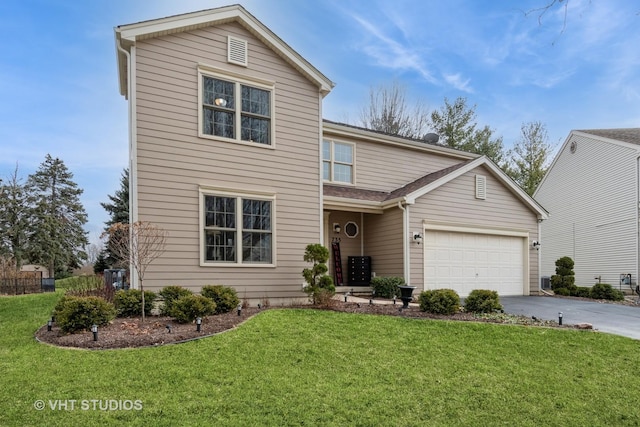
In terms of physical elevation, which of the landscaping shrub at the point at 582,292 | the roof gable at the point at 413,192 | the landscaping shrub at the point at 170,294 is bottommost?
the landscaping shrub at the point at 582,292

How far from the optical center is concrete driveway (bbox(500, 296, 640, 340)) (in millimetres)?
7969

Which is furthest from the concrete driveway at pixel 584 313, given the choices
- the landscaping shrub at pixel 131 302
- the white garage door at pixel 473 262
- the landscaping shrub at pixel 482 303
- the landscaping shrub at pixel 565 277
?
the landscaping shrub at pixel 131 302

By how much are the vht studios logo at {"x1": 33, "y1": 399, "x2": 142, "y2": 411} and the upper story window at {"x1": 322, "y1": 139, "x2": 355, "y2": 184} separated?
973cm

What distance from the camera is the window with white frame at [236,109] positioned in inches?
365

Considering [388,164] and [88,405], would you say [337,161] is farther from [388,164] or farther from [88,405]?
[88,405]

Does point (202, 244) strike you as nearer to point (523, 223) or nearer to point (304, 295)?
point (304, 295)

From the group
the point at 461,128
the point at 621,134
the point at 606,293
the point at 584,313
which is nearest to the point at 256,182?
the point at 584,313

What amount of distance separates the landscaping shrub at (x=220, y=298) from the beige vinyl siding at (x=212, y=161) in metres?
0.88

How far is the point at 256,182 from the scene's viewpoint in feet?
31.7

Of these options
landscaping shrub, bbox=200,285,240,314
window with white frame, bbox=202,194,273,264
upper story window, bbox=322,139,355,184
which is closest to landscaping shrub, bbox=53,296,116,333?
landscaping shrub, bbox=200,285,240,314

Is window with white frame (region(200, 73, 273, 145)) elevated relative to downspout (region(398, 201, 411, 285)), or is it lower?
elevated

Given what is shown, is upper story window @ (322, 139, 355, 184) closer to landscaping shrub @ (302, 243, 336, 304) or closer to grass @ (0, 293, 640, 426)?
landscaping shrub @ (302, 243, 336, 304)

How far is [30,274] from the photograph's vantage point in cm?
1753

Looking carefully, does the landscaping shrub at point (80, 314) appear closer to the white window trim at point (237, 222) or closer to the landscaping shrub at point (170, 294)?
the landscaping shrub at point (170, 294)
